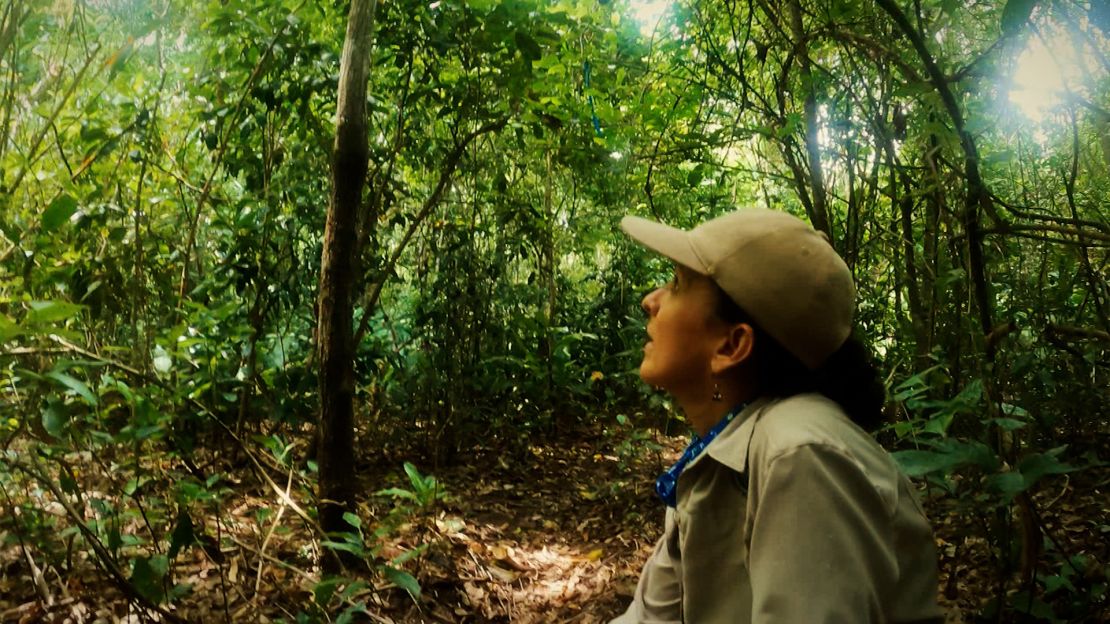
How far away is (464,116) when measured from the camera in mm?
4051

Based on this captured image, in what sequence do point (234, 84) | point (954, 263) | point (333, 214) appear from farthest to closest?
point (234, 84) → point (954, 263) → point (333, 214)

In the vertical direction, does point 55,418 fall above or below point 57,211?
below

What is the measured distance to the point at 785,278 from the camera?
1189 millimetres

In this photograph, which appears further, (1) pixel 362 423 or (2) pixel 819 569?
(1) pixel 362 423

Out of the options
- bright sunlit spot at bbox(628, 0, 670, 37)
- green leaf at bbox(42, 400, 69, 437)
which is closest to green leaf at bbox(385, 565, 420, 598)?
green leaf at bbox(42, 400, 69, 437)

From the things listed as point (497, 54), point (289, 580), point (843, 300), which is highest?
point (497, 54)

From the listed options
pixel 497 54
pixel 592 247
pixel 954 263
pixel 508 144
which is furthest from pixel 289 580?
pixel 592 247

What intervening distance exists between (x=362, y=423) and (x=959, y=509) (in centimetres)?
403

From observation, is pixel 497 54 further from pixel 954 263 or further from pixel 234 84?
pixel 954 263

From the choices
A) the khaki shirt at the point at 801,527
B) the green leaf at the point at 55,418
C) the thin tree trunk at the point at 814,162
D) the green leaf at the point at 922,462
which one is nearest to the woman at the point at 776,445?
the khaki shirt at the point at 801,527

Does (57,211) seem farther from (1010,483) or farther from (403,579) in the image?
(1010,483)

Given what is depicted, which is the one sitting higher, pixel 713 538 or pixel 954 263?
pixel 954 263

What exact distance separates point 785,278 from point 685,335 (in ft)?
0.72

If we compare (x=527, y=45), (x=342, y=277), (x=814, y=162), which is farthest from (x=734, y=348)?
(x=814, y=162)
